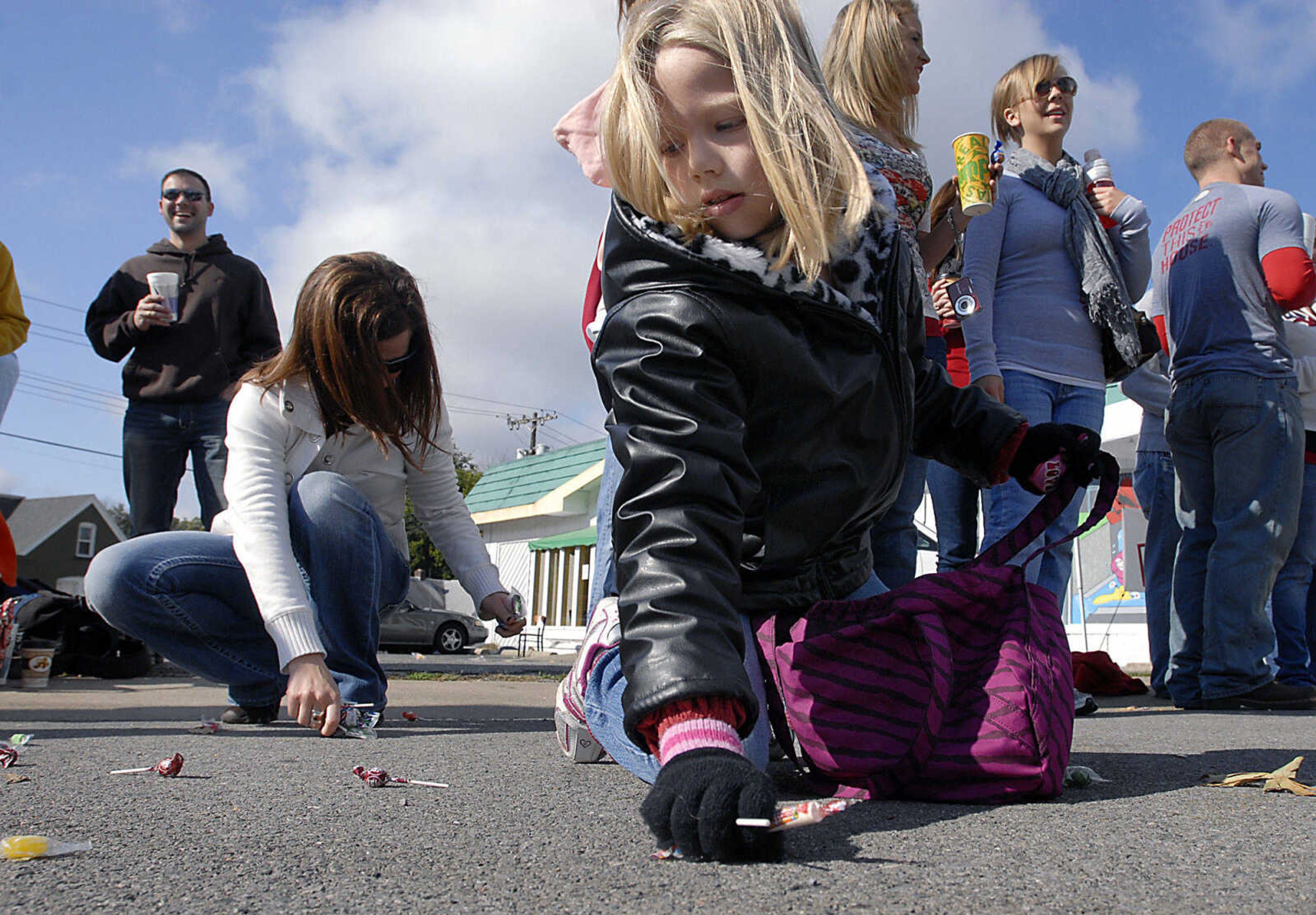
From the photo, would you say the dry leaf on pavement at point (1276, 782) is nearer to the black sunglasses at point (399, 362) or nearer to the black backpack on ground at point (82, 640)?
the black sunglasses at point (399, 362)

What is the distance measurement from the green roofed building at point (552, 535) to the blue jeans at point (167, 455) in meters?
15.5

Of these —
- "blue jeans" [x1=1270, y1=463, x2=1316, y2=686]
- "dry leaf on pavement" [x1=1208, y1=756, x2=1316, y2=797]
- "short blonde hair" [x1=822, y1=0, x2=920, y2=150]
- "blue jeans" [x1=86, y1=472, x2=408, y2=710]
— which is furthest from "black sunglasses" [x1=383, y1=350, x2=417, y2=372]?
"blue jeans" [x1=1270, y1=463, x2=1316, y2=686]

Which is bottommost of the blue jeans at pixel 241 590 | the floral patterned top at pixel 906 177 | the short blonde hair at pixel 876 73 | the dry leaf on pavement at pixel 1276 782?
the dry leaf on pavement at pixel 1276 782

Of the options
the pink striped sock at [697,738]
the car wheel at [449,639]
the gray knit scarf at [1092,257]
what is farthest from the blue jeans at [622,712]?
the car wheel at [449,639]

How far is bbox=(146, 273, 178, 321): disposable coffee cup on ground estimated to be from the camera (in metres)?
4.74

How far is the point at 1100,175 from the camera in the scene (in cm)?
400

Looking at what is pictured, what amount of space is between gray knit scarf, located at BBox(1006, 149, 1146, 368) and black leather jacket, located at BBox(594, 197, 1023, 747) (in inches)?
74.5

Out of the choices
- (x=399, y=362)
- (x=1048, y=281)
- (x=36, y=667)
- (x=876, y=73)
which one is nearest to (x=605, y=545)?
(x=399, y=362)

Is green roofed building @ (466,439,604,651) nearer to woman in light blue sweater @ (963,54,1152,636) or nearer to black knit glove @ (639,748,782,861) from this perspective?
woman in light blue sweater @ (963,54,1152,636)

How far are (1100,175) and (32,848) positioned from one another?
3940 millimetres

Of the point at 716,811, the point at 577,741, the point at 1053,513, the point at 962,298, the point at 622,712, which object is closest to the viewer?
the point at 716,811

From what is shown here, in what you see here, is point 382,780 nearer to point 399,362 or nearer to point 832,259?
point 832,259

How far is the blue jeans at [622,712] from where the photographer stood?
1.70 meters

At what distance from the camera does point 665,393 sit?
1599 millimetres
